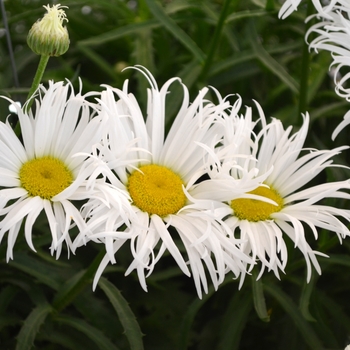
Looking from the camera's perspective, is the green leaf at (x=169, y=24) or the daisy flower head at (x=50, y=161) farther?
the green leaf at (x=169, y=24)

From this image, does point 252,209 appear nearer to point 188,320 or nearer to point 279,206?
point 279,206

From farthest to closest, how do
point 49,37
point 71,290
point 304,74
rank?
point 304,74 → point 71,290 → point 49,37

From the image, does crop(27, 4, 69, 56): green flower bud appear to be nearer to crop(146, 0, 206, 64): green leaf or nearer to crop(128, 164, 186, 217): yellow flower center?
crop(128, 164, 186, 217): yellow flower center

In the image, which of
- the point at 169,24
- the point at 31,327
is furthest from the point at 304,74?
the point at 31,327

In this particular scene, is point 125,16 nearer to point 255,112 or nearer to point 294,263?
point 255,112

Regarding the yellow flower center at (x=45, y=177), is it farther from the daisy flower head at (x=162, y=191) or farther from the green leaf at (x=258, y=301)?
the green leaf at (x=258, y=301)

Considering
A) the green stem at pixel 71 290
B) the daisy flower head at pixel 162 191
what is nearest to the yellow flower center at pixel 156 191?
the daisy flower head at pixel 162 191


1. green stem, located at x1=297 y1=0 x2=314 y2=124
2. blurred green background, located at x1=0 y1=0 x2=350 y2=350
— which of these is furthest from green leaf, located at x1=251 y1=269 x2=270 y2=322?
green stem, located at x1=297 y1=0 x2=314 y2=124
